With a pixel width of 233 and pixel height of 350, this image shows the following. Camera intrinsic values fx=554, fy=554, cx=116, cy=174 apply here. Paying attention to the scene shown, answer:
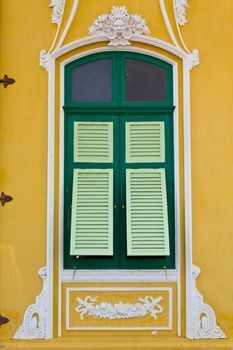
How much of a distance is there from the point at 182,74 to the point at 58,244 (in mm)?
2219

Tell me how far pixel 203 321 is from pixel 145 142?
1.94 m

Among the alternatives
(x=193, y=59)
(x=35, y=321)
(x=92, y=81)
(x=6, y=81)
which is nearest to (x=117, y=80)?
(x=92, y=81)

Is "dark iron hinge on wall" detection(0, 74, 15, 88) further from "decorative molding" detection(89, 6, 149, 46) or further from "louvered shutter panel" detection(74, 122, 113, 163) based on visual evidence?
"decorative molding" detection(89, 6, 149, 46)

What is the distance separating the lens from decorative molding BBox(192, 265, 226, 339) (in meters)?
5.64

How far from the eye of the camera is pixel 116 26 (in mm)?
5840

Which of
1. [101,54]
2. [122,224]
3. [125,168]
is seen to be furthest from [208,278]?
[101,54]

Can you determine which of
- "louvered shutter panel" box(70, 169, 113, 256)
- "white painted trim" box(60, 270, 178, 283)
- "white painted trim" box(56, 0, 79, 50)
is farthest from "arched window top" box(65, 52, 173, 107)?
"white painted trim" box(60, 270, 178, 283)

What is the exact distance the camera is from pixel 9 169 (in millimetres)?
5820

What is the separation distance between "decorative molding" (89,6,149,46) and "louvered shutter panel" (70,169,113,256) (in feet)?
4.74

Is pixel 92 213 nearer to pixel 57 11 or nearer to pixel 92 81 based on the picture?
pixel 92 81

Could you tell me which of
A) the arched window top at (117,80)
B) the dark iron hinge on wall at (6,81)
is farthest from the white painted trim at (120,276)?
the dark iron hinge on wall at (6,81)

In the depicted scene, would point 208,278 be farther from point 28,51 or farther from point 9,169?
point 28,51

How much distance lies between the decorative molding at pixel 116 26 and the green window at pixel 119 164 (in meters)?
0.22

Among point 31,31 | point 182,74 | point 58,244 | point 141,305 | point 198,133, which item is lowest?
point 141,305
